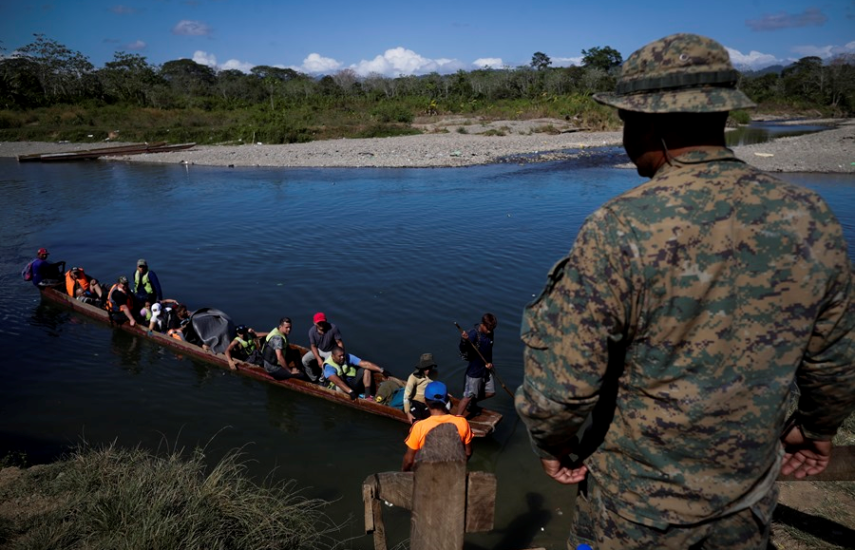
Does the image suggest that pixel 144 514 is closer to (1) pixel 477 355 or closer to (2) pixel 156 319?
(1) pixel 477 355

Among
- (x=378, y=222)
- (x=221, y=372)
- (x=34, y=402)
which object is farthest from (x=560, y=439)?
(x=378, y=222)

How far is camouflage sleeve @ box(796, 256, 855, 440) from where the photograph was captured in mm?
1801

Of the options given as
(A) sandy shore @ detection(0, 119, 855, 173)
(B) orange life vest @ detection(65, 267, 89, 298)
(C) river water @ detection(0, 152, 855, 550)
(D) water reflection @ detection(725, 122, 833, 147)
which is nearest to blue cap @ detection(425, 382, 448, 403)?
(C) river water @ detection(0, 152, 855, 550)

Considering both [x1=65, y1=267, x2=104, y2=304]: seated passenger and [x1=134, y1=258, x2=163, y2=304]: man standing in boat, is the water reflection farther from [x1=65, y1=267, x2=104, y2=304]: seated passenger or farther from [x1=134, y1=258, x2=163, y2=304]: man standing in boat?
[x1=65, y1=267, x2=104, y2=304]: seated passenger

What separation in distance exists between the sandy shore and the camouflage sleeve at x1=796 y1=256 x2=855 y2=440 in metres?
29.7

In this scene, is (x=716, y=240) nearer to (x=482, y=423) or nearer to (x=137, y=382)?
(x=482, y=423)

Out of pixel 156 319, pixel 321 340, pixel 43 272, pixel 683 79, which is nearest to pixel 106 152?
pixel 43 272

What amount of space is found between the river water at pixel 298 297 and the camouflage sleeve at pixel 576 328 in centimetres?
494

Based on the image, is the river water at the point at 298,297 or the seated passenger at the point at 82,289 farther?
the seated passenger at the point at 82,289

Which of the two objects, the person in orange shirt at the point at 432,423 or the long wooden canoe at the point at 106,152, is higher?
the long wooden canoe at the point at 106,152

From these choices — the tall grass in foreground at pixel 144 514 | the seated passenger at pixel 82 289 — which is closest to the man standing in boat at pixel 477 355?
the tall grass in foreground at pixel 144 514

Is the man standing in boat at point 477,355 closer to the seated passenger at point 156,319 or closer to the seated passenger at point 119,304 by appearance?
the seated passenger at point 156,319

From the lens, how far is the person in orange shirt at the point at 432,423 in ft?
16.3

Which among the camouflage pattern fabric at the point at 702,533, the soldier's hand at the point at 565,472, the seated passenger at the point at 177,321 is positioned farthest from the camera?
the seated passenger at the point at 177,321
